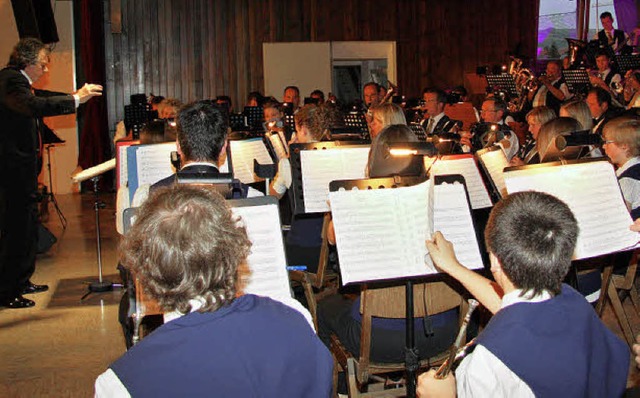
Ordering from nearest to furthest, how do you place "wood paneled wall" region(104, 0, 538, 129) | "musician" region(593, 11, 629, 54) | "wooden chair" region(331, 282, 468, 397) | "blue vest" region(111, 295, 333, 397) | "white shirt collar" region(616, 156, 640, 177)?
"blue vest" region(111, 295, 333, 397) < "wooden chair" region(331, 282, 468, 397) < "white shirt collar" region(616, 156, 640, 177) < "musician" region(593, 11, 629, 54) < "wood paneled wall" region(104, 0, 538, 129)

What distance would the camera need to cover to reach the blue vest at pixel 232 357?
1.49 meters

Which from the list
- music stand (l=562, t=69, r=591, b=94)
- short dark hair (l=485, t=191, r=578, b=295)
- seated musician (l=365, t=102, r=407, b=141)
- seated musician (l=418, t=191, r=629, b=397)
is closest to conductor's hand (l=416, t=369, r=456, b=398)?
seated musician (l=418, t=191, r=629, b=397)

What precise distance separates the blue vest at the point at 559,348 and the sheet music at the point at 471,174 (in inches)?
90.8

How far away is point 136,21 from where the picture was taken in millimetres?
12203

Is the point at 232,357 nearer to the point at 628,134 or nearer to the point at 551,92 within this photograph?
the point at 628,134

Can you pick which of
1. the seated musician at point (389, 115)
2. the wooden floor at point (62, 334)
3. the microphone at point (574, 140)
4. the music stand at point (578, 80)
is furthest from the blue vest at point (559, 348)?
the music stand at point (578, 80)

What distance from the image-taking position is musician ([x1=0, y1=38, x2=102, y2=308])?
5.08m

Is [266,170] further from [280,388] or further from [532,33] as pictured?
[532,33]

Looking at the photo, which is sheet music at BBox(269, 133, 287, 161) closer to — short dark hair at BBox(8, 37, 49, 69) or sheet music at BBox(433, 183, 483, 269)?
short dark hair at BBox(8, 37, 49, 69)

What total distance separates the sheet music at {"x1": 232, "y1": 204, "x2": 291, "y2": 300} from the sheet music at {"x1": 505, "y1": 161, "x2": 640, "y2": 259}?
1024mm

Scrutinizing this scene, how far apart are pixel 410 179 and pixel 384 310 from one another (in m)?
0.54

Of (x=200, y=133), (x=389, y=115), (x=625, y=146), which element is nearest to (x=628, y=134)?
(x=625, y=146)

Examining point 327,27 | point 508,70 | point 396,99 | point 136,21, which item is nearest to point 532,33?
point 508,70

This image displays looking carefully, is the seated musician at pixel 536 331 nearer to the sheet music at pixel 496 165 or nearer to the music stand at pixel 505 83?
the sheet music at pixel 496 165
